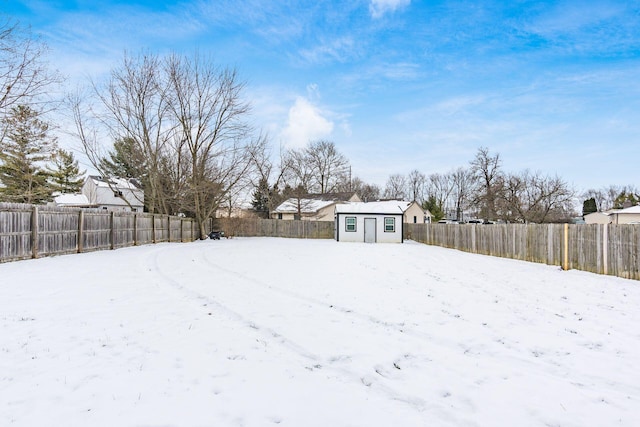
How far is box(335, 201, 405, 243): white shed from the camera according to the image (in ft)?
92.1

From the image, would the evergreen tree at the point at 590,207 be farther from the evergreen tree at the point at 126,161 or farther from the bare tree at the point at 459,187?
the evergreen tree at the point at 126,161

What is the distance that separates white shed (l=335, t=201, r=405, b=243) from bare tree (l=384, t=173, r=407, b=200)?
37297 millimetres

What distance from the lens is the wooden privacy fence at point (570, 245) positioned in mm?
9609

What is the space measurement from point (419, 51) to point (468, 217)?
56856 mm

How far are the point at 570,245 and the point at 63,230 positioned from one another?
16.7m

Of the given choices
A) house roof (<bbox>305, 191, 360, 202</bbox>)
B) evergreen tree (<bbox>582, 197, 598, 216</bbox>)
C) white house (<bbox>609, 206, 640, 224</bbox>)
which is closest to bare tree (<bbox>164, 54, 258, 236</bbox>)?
house roof (<bbox>305, 191, 360, 202</bbox>)

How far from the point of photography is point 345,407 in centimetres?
283

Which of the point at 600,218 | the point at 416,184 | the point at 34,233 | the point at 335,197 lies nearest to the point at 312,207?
the point at 335,197

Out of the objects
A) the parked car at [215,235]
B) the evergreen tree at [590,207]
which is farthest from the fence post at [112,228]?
the evergreen tree at [590,207]

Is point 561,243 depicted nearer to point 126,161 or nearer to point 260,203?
point 126,161

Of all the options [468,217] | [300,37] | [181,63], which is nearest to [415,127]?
[300,37]

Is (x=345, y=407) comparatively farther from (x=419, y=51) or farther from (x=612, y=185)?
(x=612, y=185)

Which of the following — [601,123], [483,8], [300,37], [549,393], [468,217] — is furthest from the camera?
[468,217]

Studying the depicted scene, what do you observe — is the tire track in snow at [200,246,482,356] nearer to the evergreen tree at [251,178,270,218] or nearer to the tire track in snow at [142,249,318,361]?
the tire track in snow at [142,249,318,361]
